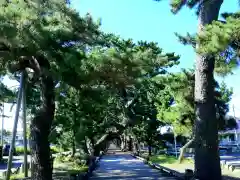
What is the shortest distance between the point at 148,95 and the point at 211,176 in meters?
24.7

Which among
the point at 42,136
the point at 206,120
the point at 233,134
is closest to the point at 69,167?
the point at 42,136

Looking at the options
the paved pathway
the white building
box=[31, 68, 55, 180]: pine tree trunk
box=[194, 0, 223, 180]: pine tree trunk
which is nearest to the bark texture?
box=[31, 68, 55, 180]: pine tree trunk

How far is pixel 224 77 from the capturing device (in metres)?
12.7

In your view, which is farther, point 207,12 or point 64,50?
point 207,12

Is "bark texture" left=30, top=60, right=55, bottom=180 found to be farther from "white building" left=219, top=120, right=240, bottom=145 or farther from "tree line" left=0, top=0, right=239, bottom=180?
"white building" left=219, top=120, right=240, bottom=145

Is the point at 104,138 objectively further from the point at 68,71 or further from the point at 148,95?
the point at 68,71

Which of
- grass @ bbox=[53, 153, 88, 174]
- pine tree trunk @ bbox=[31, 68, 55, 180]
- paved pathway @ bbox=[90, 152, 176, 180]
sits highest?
pine tree trunk @ bbox=[31, 68, 55, 180]

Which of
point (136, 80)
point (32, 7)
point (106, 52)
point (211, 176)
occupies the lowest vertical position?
point (211, 176)

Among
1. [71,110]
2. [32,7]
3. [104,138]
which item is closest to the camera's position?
[32,7]

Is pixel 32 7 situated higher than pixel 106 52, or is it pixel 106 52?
pixel 32 7

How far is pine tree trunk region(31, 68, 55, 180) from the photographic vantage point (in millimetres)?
11523

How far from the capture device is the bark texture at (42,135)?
11.5 meters

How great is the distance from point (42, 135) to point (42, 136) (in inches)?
1.3

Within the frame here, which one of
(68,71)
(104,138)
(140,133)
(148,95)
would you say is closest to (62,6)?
(68,71)
